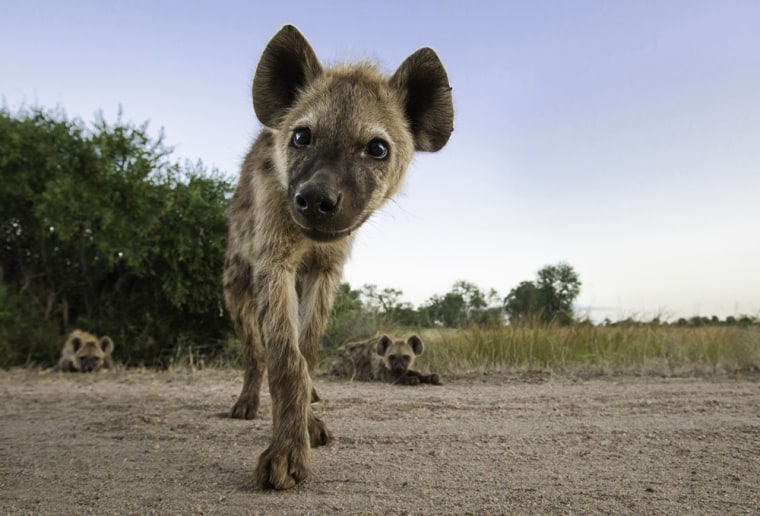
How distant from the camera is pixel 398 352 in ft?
21.7

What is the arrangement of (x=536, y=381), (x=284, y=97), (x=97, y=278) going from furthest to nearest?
(x=97, y=278), (x=536, y=381), (x=284, y=97)

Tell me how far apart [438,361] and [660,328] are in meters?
3.74

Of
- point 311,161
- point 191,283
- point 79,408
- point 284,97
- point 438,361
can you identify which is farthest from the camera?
point 191,283

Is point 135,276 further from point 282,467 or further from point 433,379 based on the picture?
point 282,467

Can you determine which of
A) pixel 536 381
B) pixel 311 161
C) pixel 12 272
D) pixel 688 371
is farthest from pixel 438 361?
pixel 12 272

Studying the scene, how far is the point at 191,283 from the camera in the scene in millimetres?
8805

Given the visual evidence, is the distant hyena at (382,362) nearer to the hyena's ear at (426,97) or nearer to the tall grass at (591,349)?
the tall grass at (591,349)

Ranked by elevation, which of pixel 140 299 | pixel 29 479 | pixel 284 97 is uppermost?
pixel 284 97

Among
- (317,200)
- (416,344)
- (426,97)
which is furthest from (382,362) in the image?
(317,200)

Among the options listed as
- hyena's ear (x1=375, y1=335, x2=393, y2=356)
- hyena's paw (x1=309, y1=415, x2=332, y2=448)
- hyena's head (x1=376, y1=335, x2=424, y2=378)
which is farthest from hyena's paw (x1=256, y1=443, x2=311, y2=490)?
hyena's ear (x1=375, y1=335, x2=393, y2=356)

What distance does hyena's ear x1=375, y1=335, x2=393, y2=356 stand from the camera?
22.5 ft

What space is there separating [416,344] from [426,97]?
4.19 meters

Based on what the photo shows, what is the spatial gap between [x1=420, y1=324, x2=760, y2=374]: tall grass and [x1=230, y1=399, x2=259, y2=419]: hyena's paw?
3.41 m

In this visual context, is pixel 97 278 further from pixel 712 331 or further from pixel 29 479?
pixel 712 331
